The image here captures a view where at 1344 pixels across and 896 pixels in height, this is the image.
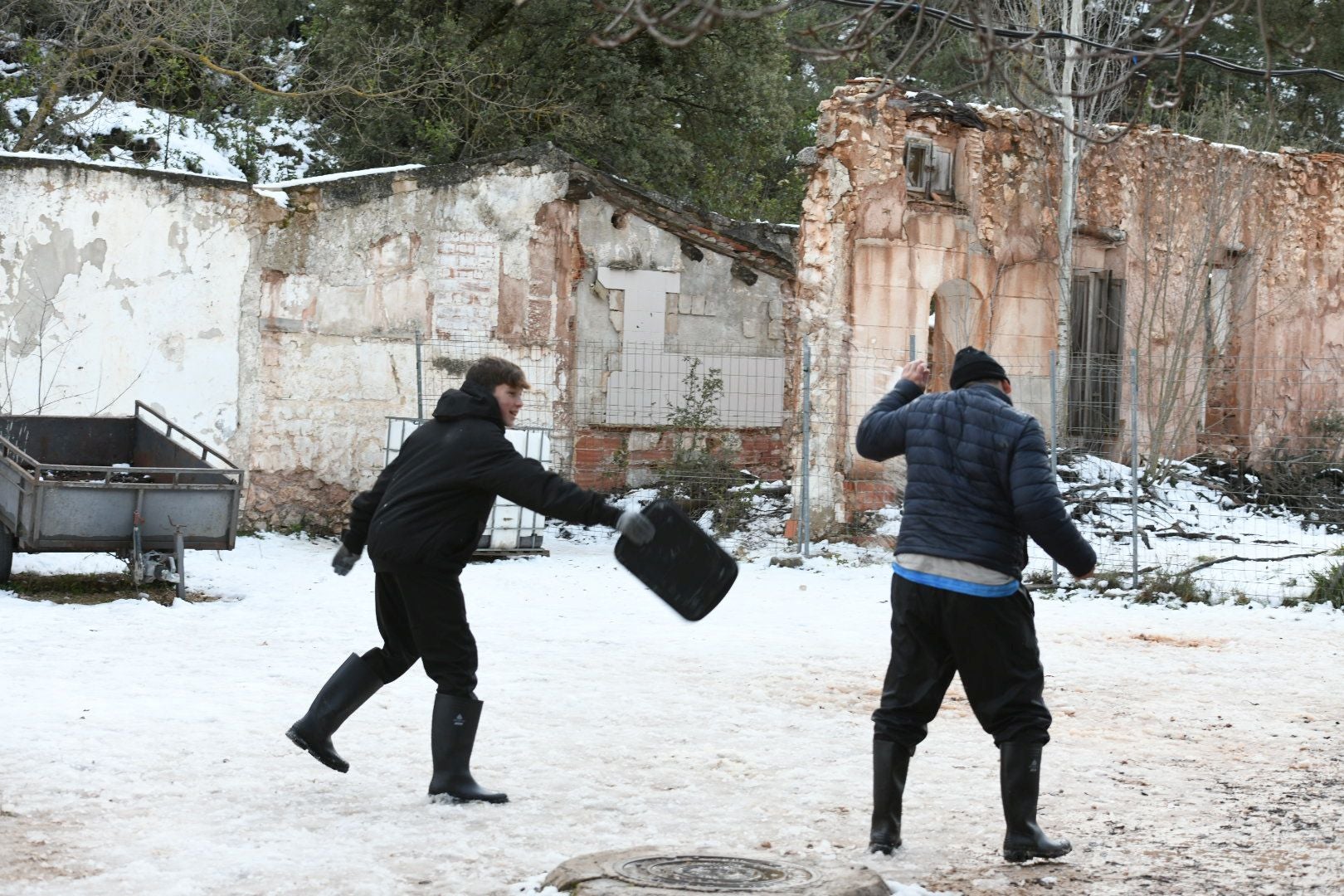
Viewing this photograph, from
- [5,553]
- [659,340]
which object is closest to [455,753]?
[5,553]

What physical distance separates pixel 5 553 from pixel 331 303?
5065 millimetres

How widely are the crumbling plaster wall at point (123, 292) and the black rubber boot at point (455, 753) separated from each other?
993 cm

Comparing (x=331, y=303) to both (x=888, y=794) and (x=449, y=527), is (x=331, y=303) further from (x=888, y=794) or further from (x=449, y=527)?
(x=888, y=794)

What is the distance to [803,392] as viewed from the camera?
587 inches

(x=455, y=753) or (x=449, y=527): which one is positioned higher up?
(x=449, y=527)

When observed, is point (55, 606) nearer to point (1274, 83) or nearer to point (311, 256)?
point (311, 256)

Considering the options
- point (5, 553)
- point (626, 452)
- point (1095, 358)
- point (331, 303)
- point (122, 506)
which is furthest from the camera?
point (1095, 358)

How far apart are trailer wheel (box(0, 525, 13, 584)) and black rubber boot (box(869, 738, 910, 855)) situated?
26.7 feet

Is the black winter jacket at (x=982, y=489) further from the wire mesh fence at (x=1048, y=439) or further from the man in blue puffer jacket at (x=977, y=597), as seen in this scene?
the wire mesh fence at (x=1048, y=439)

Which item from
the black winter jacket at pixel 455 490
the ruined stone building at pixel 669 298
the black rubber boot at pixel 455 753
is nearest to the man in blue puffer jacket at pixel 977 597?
the black winter jacket at pixel 455 490

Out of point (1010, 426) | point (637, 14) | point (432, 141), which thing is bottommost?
point (1010, 426)

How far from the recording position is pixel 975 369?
206 inches

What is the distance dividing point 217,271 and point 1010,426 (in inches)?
452

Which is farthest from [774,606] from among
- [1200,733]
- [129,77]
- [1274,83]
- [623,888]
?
[1274,83]
